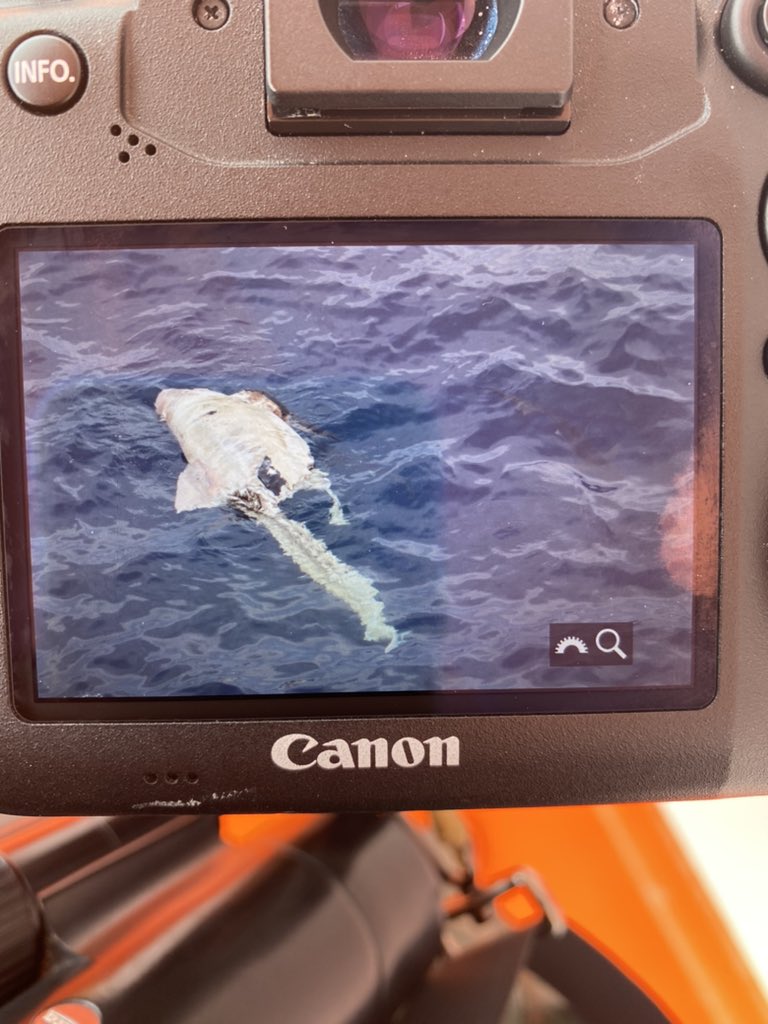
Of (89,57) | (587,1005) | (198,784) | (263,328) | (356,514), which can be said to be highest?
(89,57)

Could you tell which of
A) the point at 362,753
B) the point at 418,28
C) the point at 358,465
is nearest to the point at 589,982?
the point at 362,753

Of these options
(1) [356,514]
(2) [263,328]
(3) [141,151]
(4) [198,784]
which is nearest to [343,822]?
(4) [198,784]

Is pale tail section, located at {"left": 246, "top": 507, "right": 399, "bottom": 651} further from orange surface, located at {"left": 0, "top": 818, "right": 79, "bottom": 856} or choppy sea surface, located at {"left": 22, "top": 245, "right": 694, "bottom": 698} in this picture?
orange surface, located at {"left": 0, "top": 818, "right": 79, "bottom": 856}

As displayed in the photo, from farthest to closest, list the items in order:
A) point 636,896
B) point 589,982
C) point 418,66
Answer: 1. point 636,896
2. point 589,982
3. point 418,66

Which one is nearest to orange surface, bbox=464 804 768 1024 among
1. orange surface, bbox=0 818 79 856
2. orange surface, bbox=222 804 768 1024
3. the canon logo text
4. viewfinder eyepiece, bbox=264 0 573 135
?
orange surface, bbox=222 804 768 1024

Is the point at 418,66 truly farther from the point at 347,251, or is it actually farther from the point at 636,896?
the point at 636,896

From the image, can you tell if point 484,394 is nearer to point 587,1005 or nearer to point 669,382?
point 669,382

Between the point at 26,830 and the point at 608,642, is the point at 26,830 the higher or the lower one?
the lower one
